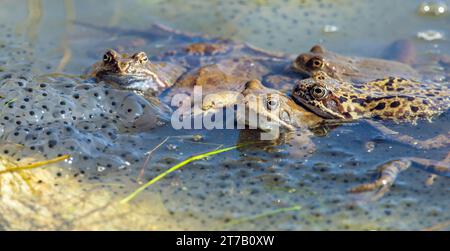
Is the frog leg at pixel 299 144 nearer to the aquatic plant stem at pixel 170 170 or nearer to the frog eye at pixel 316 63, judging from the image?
the aquatic plant stem at pixel 170 170

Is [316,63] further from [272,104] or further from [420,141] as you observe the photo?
[420,141]

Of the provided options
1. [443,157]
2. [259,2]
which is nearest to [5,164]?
[443,157]

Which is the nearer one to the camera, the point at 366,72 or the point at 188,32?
the point at 366,72

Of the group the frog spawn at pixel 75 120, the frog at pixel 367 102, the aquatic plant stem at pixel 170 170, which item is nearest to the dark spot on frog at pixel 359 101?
the frog at pixel 367 102

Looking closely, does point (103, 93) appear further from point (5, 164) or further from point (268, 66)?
point (268, 66)
